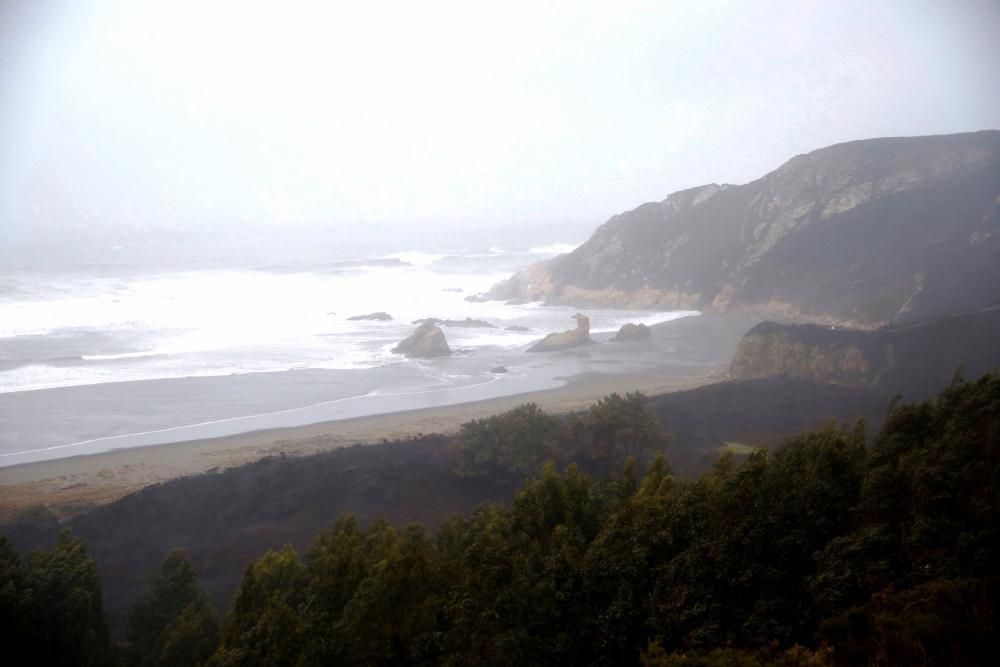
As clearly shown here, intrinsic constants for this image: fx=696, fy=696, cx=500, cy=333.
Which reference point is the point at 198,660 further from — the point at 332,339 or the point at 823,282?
the point at 823,282

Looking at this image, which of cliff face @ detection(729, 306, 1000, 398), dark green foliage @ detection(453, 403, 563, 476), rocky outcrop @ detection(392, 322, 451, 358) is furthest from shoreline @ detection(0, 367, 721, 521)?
rocky outcrop @ detection(392, 322, 451, 358)

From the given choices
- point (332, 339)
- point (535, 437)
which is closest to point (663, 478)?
point (535, 437)

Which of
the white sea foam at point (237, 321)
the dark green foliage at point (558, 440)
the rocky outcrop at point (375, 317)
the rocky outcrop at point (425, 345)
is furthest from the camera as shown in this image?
the rocky outcrop at point (375, 317)

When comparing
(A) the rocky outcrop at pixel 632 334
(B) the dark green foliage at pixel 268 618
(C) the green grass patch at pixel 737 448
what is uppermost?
(A) the rocky outcrop at pixel 632 334

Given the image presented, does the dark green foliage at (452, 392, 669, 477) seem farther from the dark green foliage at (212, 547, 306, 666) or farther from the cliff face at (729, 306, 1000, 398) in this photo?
the cliff face at (729, 306, 1000, 398)

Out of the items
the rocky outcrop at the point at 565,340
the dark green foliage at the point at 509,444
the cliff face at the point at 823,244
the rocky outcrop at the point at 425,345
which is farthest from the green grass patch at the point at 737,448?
the rocky outcrop at the point at 425,345

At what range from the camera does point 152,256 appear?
302 feet

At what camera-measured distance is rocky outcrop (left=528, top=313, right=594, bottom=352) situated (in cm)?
4378

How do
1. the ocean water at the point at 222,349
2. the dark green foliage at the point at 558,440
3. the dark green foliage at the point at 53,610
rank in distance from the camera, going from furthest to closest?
1. the ocean water at the point at 222,349
2. the dark green foliage at the point at 558,440
3. the dark green foliage at the point at 53,610

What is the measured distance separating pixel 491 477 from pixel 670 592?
12819 mm

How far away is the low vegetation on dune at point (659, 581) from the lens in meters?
6.79

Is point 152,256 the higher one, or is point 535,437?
point 152,256

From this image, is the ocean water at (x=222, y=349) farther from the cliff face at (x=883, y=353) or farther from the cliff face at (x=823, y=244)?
the cliff face at (x=883, y=353)

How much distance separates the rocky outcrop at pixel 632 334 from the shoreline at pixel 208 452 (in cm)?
1326
